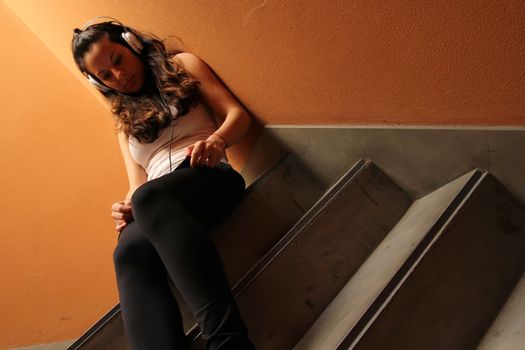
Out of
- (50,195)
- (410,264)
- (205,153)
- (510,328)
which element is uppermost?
(50,195)

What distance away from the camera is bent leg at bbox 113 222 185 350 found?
0.86 metres

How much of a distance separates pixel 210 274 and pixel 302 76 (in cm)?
52

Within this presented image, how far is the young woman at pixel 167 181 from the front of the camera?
0.83 meters

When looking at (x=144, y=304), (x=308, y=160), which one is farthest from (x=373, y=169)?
(x=144, y=304)

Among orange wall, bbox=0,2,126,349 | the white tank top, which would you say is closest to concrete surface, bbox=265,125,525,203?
the white tank top

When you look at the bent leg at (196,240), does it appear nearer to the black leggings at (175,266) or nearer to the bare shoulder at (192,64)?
the black leggings at (175,266)

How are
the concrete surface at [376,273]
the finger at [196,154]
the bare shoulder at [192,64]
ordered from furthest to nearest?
the bare shoulder at [192,64] → the finger at [196,154] → the concrete surface at [376,273]

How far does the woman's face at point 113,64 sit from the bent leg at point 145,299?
40 centimetres

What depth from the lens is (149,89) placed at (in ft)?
4.26

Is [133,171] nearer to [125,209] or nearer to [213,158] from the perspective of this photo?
[125,209]

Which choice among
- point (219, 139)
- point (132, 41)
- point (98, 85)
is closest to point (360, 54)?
point (219, 139)

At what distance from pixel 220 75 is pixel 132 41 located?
248mm

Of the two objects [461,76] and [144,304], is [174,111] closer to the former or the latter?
[144,304]

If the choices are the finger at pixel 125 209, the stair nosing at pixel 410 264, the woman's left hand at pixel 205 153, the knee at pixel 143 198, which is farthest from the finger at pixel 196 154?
the stair nosing at pixel 410 264
